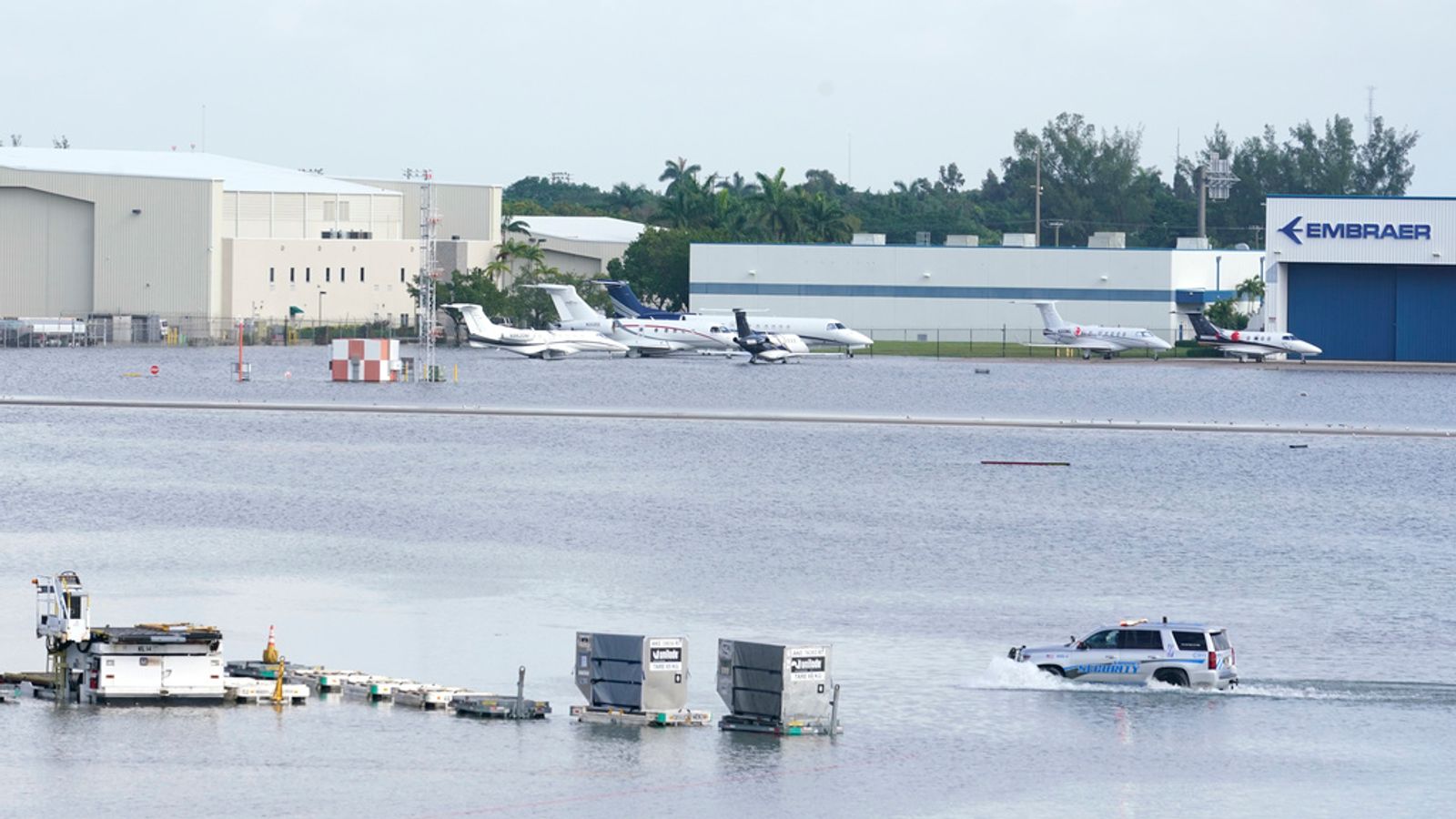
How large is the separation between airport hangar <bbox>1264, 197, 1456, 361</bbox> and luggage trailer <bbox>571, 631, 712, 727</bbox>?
129215 millimetres

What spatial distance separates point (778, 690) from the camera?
34.8m

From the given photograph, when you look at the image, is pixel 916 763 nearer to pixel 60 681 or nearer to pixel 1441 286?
pixel 60 681

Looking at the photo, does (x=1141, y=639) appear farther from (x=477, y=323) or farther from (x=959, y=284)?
(x=959, y=284)

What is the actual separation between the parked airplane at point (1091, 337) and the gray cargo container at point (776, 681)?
14388 centimetres

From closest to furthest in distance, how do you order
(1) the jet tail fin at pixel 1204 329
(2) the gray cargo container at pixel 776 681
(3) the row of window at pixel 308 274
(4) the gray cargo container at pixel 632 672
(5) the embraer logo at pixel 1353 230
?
(2) the gray cargo container at pixel 776 681
(4) the gray cargo container at pixel 632 672
(5) the embraer logo at pixel 1353 230
(1) the jet tail fin at pixel 1204 329
(3) the row of window at pixel 308 274

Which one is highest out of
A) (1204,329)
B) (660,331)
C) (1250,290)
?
(1250,290)

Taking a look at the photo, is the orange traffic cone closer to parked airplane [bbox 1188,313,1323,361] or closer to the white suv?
the white suv

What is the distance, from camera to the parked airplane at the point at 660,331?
172500 millimetres

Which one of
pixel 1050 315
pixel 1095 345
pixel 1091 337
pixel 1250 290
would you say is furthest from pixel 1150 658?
pixel 1250 290

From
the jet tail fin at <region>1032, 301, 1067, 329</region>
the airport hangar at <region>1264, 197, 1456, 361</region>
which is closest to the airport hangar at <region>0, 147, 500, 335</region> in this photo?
the jet tail fin at <region>1032, 301, 1067, 329</region>

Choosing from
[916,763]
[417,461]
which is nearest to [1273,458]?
[417,461]

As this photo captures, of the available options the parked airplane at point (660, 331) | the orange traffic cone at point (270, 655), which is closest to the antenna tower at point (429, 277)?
the parked airplane at point (660, 331)

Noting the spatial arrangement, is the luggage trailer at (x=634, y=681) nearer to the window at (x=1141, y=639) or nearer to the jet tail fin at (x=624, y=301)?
the window at (x=1141, y=639)

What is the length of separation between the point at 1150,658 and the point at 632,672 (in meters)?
11.3
